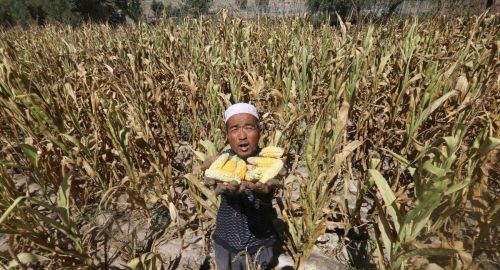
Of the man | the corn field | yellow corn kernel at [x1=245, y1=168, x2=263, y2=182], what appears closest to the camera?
the corn field

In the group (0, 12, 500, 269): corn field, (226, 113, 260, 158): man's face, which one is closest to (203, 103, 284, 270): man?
(226, 113, 260, 158): man's face

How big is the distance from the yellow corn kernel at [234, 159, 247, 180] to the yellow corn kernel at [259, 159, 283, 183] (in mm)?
87

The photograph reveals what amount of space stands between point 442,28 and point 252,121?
13.2 ft

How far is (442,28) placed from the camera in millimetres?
4109

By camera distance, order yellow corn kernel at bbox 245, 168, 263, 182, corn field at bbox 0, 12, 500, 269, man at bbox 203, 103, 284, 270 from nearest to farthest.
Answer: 1. corn field at bbox 0, 12, 500, 269
2. yellow corn kernel at bbox 245, 168, 263, 182
3. man at bbox 203, 103, 284, 270

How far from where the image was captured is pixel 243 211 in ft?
5.23

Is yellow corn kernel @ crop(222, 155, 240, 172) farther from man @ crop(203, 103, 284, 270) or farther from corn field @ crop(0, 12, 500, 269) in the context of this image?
corn field @ crop(0, 12, 500, 269)

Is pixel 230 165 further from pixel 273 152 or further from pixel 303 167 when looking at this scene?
pixel 303 167

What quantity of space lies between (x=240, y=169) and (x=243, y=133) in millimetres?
185

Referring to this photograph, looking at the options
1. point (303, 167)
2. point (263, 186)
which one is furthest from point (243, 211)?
point (303, 167)

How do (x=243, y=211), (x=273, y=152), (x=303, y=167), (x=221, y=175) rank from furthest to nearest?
(x=303, y=167) → (x=243, y=211) → (x=273, y=152) → (x=221, y=175)

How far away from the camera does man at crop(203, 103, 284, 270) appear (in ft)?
4.65

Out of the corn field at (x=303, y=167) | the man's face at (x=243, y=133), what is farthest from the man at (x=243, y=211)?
the corn field at (x=303, y=167)

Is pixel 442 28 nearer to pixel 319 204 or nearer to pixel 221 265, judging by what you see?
pixel 319 204
